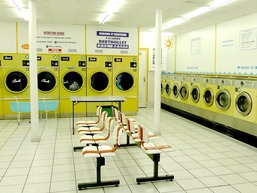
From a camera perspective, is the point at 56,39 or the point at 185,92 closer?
the point at 56,39

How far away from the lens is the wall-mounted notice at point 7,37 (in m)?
8.44

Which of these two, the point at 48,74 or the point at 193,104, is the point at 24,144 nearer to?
the point at 48,74

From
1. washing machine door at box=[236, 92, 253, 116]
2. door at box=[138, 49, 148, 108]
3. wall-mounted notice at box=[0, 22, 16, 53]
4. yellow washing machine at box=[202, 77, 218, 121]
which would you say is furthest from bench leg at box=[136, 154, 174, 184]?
door at box=[138, 49, 148, 108]

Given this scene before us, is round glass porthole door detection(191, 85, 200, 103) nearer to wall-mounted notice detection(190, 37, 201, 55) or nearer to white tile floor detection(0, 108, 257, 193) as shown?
white tile floor detection(0, 108, 257, 193)

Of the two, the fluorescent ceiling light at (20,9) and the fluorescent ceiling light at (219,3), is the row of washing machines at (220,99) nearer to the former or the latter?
the fluorescent ceiling light at (219,3)

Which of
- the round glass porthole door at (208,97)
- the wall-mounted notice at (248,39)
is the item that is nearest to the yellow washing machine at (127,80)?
the round glass porthole door at (208,97)

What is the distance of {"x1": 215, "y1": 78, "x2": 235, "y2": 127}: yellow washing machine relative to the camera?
6453 millimetres

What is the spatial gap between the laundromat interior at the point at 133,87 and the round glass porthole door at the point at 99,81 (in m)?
0.03

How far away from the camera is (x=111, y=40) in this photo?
361 inches

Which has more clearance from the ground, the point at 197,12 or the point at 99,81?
the point at 197,12

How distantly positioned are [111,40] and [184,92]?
286cm

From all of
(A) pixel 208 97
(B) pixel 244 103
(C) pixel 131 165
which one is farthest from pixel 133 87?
(C) pixel 131 165

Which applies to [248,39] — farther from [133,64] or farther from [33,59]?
[33,59]

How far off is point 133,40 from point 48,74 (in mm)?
2936
